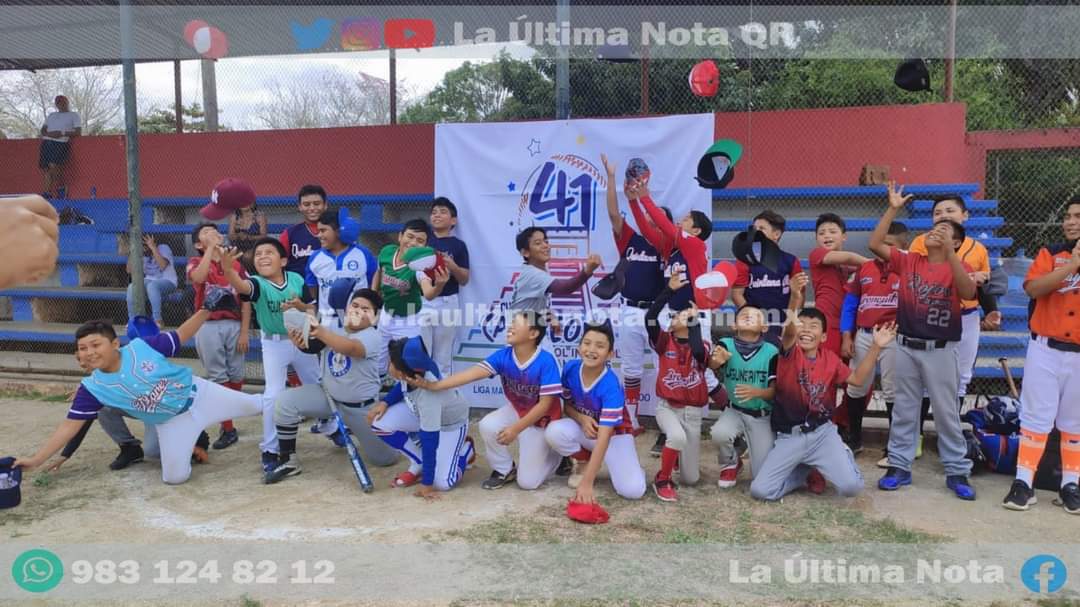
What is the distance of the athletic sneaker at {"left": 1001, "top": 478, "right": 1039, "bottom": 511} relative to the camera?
13.0ft

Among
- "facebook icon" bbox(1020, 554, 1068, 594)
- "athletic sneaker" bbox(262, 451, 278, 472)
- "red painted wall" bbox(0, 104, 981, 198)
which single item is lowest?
"facebook icon" bbox(1020, 554, 1068, 594)

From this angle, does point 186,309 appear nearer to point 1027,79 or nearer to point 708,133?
point 708,133

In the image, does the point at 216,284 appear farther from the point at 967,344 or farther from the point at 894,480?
the point at 967,344

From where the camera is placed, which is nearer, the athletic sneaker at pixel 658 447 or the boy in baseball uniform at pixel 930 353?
the boy in baseball uniform at pixel 930 353

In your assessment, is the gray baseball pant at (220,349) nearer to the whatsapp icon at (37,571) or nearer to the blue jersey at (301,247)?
the blue jersey at (301,247)

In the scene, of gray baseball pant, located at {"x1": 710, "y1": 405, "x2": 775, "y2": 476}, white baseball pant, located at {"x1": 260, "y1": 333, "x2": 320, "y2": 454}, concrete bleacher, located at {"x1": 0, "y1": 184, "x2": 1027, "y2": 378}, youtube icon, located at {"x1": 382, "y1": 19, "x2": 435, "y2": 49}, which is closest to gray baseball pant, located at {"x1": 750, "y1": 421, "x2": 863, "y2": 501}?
gray baseball pant, located at {"x1": 710, "y1": 405, "x2": 775, "y2": 476}

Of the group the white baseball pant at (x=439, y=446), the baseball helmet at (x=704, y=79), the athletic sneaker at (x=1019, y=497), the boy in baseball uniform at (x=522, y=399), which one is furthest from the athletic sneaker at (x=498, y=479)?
the baseball helmet at (x=704, y=79)

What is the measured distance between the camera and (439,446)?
4355 mm

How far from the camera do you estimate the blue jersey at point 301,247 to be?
18.1 feet

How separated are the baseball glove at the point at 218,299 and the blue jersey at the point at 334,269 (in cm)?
52

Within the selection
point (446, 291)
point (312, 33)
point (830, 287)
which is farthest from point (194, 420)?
point (312, 33)

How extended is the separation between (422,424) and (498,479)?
0.56 m

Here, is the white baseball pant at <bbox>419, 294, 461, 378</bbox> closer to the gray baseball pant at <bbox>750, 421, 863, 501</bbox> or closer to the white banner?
the white banner

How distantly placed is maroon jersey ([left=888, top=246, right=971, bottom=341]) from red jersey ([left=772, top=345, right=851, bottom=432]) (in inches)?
20.0
